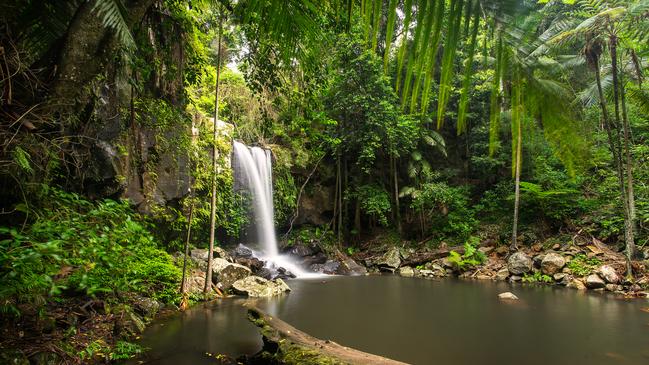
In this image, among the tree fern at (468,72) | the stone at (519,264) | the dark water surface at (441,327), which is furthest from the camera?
the stone at (519,264)

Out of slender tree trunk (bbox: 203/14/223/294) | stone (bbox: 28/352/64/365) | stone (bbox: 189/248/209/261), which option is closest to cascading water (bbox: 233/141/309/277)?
stone (bbox: 189/248/209/261)

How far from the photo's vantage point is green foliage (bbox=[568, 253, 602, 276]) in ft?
35.4

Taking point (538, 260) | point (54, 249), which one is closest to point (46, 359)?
point (54, 249)

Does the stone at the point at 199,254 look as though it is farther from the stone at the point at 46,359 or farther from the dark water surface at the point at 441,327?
the stone at the point at 46,359

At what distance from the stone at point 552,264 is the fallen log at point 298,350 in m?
10.0

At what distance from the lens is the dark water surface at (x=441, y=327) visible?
5020mm

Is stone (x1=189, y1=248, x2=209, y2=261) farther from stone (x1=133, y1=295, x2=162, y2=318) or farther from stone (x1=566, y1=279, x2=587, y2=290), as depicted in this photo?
stone (x1=566, y1=279, x2=587, y2=290)

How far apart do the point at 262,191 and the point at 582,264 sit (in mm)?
11025

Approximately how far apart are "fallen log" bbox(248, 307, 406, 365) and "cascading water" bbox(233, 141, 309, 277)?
27.1 feet

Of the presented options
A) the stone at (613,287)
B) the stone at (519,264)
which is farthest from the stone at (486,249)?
the stone at (613,287)

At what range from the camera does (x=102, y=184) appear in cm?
660

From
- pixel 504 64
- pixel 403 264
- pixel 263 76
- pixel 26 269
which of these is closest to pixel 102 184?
pixel 263 76

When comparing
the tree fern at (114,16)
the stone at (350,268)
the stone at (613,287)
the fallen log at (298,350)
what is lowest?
the stone at (350,268)

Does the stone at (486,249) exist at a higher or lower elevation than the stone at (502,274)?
higher
